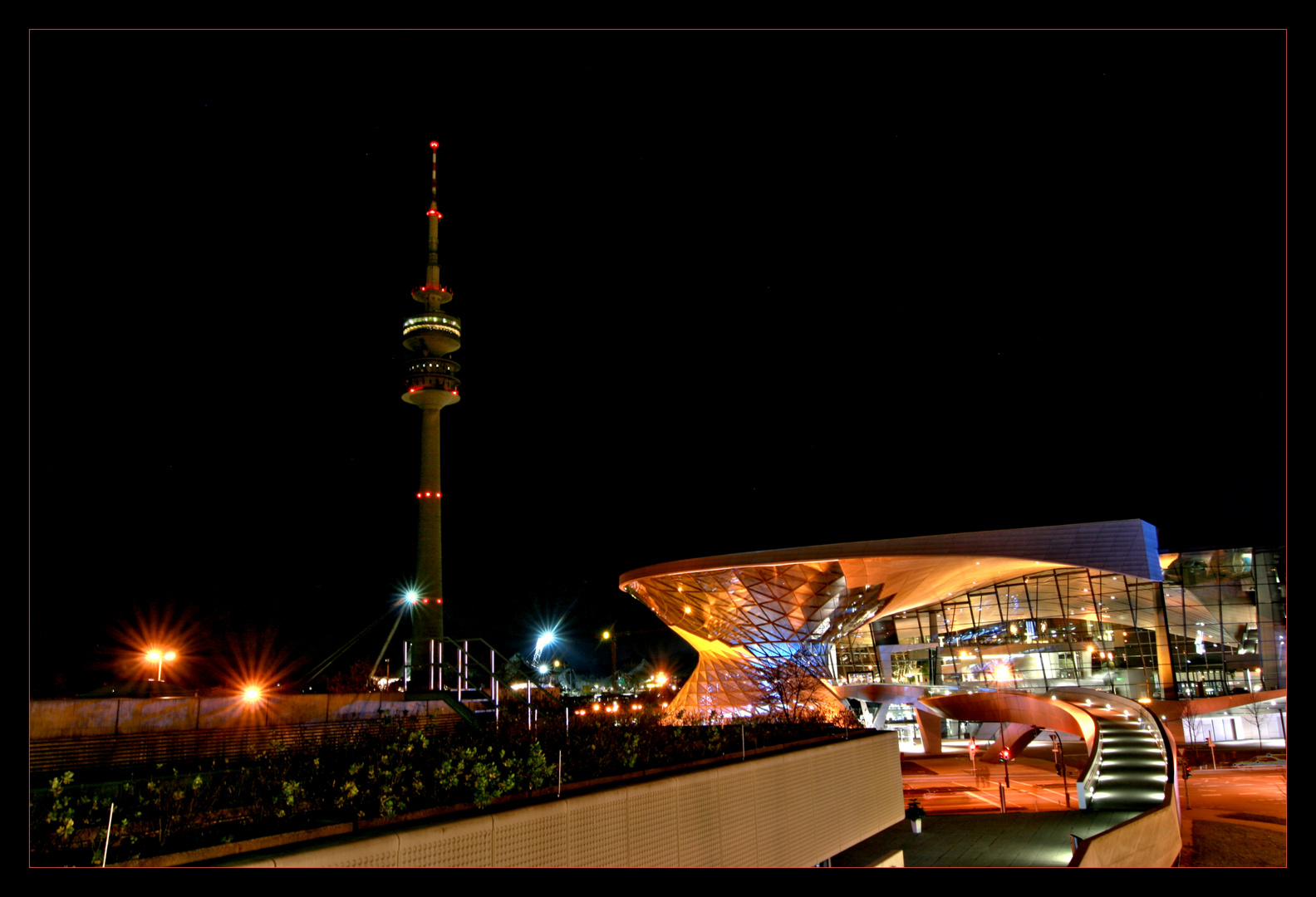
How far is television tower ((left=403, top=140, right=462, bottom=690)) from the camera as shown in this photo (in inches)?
2596

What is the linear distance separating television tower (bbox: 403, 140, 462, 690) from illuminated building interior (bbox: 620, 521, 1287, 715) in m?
21.9

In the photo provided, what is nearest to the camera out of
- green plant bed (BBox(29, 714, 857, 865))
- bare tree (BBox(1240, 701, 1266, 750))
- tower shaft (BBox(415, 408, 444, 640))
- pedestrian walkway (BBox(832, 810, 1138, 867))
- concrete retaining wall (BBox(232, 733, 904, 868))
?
green plant bed (BBox(29, 714, 857, 865))

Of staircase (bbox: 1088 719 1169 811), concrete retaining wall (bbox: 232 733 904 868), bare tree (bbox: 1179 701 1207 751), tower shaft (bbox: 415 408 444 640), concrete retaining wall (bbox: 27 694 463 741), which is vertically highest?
tower shaft (bbox: 415 408 444 640)

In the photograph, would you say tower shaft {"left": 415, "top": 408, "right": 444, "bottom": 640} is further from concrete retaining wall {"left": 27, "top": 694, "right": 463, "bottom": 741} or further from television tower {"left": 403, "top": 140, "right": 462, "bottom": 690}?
concrete retaining wall {"left": 27, "top": 694, "right": 463, "bottom": 741}

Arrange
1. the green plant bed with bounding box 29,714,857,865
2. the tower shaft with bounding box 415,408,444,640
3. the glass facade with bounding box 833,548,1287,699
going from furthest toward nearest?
the tower shaft with bounding box 415,408,444,640 < the glass facade with bounding box 833,548,1287,699 < the green plant bed with bounding box 29,714,857,865

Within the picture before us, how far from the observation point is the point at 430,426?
69.3m

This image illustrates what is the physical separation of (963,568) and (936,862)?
1082 inches

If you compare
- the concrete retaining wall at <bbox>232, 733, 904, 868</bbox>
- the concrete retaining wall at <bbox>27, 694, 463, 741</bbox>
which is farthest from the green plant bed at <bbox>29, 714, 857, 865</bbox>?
the concrete retaining wall at <bbox>27, 694, 463, 741</bbox>

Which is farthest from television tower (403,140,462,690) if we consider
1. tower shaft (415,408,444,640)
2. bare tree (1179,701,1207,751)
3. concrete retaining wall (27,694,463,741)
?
bare tree (1179,701,1207,751)

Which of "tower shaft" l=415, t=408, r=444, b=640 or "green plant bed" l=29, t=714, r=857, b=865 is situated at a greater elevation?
"tower shaft" l=415, t=408, r=444, b=640

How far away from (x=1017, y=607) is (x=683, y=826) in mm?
46767

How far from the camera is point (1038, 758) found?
158 ft

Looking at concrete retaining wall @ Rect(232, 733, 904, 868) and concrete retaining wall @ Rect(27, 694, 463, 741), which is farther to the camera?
concrete retaining wall @ Rect(27, 694, 463, 741)

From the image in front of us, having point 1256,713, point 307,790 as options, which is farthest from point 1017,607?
point 307,790
